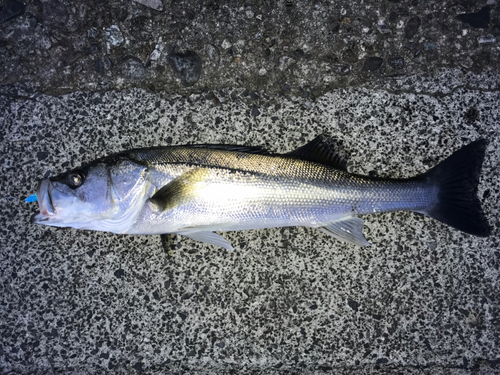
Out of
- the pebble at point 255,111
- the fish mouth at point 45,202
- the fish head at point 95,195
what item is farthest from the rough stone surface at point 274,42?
the fish mouth at point 45,202

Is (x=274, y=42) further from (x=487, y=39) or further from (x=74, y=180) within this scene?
(x=74, y=180)

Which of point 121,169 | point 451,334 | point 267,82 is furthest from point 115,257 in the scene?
point 451,334

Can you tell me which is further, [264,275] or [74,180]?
[264,275]

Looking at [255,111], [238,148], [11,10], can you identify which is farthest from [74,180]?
[11,10]

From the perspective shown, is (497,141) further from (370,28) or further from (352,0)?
(352,0)

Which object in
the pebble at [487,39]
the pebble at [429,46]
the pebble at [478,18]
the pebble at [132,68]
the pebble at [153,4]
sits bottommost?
the pebble at [132,68]

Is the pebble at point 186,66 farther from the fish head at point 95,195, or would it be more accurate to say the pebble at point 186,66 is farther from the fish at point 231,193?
the fish head at point 95,195

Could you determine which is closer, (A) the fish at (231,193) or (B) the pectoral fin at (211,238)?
(A) the fish at (231,193)
